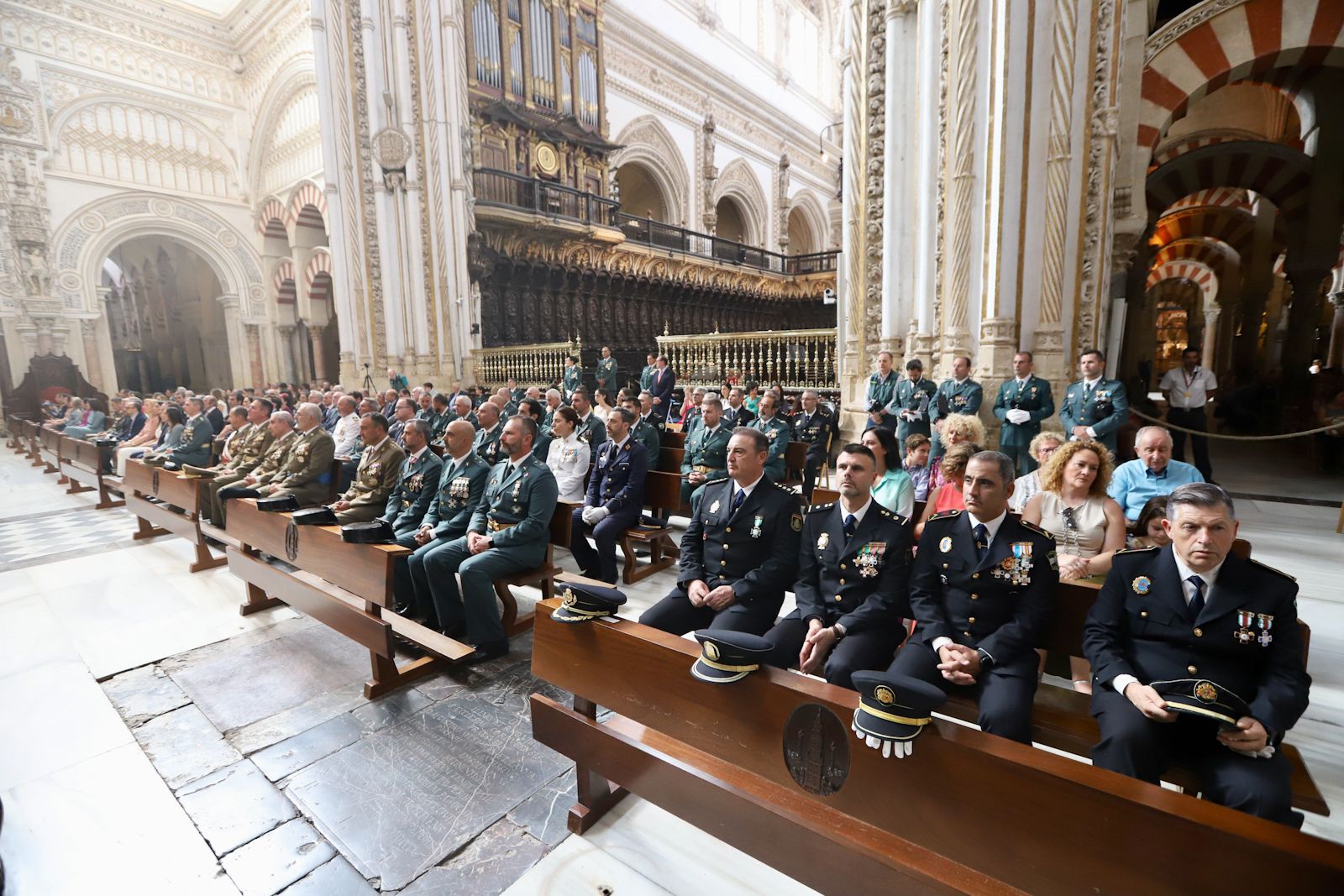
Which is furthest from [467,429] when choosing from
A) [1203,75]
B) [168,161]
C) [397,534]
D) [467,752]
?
[168,161]

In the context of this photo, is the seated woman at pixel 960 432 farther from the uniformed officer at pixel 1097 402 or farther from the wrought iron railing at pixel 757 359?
the wrought iron railing at pixel 757 359

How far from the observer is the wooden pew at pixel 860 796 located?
105 centimetres

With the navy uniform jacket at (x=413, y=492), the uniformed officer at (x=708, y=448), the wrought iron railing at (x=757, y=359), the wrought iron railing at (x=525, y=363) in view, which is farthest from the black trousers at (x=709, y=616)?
the wrought iron railing at (x=525, y=363)

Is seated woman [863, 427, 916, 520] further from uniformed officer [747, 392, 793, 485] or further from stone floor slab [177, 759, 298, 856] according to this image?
stone floor slab [177, 759, 298, 856]

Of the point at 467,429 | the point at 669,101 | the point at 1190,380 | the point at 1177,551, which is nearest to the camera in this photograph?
the point at 1177,551

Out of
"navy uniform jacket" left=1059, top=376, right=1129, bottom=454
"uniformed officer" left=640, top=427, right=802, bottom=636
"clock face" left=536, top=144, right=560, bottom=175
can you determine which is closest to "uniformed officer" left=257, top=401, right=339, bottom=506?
"uniformed officer" left=640, top=427, right=802, bottom=636

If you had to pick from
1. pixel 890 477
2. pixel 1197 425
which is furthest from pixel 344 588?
pixel 1197 425

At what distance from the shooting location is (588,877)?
71.6 inches

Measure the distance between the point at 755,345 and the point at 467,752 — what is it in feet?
25.2

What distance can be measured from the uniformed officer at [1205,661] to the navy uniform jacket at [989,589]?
20 centimetres

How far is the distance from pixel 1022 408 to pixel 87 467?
10.7 m

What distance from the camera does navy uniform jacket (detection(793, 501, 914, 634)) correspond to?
2244 mm

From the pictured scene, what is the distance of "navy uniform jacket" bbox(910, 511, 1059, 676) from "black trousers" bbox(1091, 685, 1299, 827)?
29cm

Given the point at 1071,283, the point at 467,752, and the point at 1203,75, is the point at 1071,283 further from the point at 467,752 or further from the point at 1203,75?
the point at 467,752
